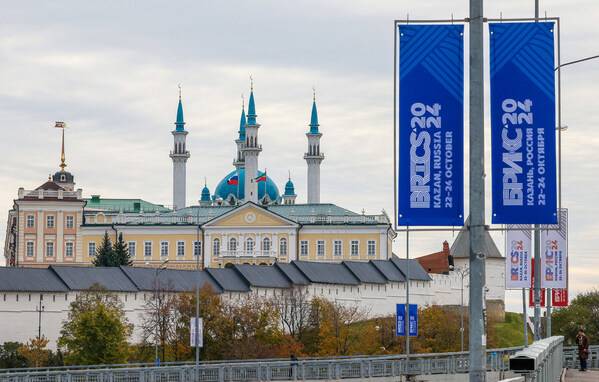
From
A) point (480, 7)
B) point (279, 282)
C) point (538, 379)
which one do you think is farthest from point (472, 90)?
point (279, 282)

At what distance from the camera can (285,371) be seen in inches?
2623

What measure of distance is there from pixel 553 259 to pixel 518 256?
105 cm

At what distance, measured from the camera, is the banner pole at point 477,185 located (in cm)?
2002

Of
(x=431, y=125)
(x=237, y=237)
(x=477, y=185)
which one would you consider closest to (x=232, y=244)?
→ (x=237, y=237)

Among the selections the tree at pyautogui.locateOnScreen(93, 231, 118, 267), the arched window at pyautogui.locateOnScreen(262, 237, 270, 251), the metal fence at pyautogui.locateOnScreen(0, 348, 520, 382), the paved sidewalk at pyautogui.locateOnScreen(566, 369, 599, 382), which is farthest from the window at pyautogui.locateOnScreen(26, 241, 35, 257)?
the paved sidewalk at pyautogui.locateOnScreen(566, 369, 599, 382)

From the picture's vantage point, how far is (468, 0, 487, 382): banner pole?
20.0m

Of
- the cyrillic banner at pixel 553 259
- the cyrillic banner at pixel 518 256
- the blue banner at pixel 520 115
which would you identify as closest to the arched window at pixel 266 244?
the cyrillic banner at pixel 518 256

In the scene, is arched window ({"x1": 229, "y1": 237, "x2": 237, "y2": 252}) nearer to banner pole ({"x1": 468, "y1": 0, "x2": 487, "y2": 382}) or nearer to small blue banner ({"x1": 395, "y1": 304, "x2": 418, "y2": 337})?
small blue banner ({"x1": 395, "y1": 304, "x2": 418, "y2": 337})

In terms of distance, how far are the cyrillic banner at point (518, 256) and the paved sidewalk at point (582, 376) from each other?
285cm

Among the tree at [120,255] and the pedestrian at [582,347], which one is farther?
the tree at [120,255]

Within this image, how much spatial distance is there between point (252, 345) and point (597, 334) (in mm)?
19754

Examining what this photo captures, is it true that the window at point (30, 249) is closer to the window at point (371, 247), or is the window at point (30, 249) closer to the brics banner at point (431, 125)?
the window at point (371, 247)

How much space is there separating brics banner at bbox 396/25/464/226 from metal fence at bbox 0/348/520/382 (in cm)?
3691

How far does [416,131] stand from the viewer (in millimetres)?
23406
